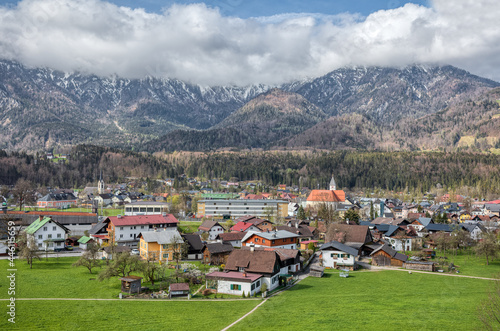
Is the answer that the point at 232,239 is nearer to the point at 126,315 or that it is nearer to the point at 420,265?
the point at 420,265

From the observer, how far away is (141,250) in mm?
58531

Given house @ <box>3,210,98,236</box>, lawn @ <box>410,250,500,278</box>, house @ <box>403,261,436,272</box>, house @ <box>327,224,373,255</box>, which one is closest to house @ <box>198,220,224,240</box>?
house @ <box>327,224,373,255</box>

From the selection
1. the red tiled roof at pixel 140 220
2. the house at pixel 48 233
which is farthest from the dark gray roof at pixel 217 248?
the house at pixel 48 233

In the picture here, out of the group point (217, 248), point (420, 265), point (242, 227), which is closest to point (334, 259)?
point (420, 265)

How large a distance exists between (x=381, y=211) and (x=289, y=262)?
71.7 m

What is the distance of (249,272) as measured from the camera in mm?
42188

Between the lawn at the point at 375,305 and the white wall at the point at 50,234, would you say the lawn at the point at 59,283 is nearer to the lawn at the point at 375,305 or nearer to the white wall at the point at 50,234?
the white wall at the point at 50,234

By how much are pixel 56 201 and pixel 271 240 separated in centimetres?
8862

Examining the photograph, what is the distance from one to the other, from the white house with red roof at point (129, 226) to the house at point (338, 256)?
28.3 metres

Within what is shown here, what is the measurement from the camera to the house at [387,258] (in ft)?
182

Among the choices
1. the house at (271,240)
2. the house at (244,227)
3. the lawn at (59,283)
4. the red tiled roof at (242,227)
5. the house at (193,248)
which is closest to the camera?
the lawn at (59,283)

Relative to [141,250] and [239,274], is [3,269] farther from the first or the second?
[239,274]

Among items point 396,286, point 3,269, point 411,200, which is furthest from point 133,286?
Result: point 411,200

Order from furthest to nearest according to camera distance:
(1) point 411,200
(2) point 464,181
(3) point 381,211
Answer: (2) point 464,181, (1) point 411,200, (3) point 381,211
